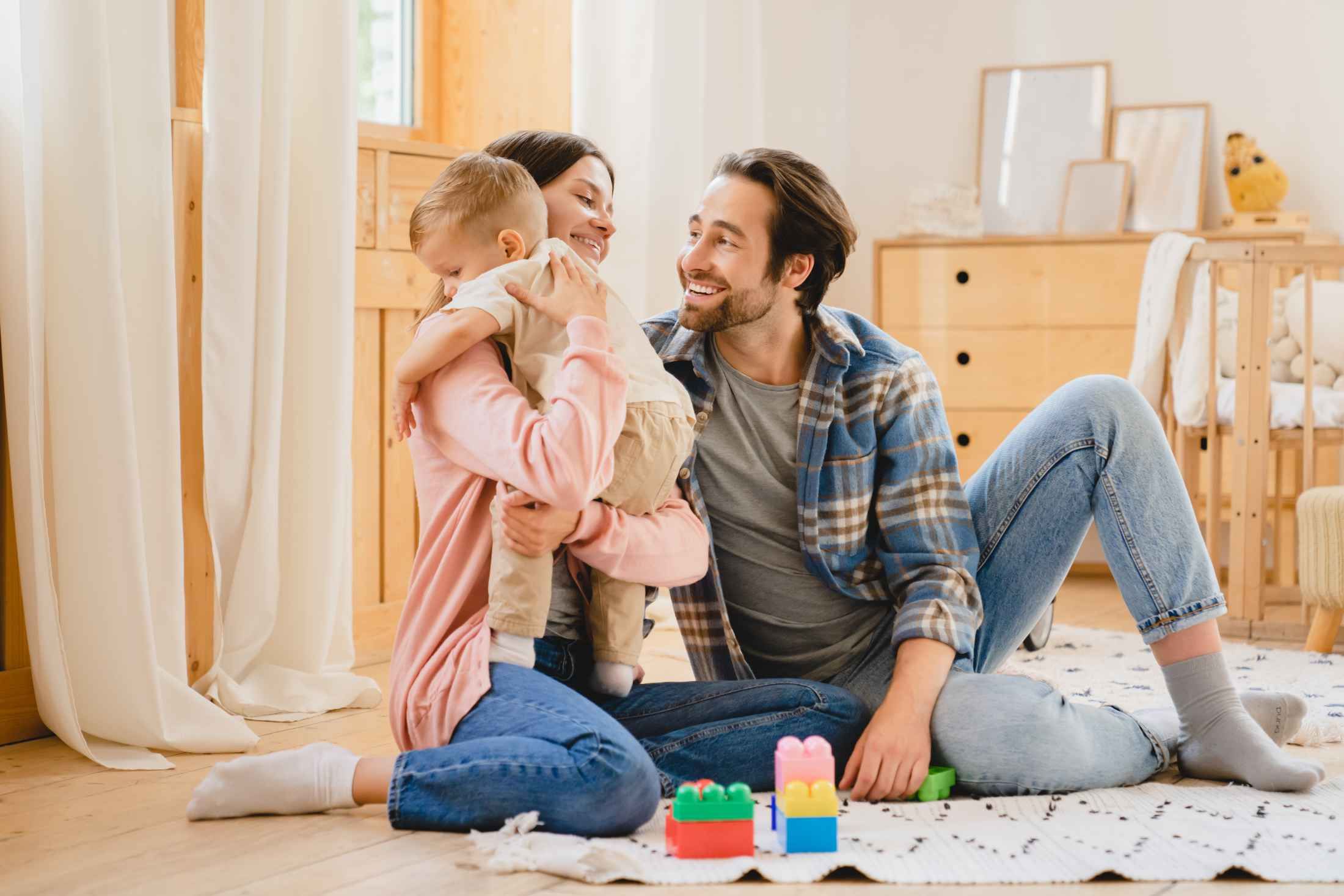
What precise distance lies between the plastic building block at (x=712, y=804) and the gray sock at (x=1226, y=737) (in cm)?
57

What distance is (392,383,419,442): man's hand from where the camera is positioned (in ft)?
4.81

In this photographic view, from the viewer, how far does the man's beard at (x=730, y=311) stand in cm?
169

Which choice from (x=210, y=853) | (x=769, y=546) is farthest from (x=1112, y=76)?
(x=210, y=853)

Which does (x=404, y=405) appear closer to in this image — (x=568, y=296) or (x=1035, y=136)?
(x=568, y=296)

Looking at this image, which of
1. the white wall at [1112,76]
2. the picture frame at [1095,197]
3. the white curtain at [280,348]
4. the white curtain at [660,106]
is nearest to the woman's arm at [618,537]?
the white curtain at [280,348]

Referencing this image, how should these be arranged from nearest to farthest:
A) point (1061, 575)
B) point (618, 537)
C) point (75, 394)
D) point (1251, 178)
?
point (618, 537), point (1061, 575), point (75, 394), point (1251, 178)

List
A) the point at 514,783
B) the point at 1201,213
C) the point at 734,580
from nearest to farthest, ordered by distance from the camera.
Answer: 1. the point at 514,783
2. the point at 734,580
3. the point at 1201,213

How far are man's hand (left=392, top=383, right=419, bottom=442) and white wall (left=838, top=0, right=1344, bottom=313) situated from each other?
3016 mm

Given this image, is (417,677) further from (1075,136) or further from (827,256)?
(1075,136)

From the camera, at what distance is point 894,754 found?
1.54m

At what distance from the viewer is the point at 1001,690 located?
1562mm

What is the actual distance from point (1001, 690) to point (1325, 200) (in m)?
3.02

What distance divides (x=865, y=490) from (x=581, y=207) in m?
0.49

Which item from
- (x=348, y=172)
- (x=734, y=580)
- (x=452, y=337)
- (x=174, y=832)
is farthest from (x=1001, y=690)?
(x=348, y=172)
